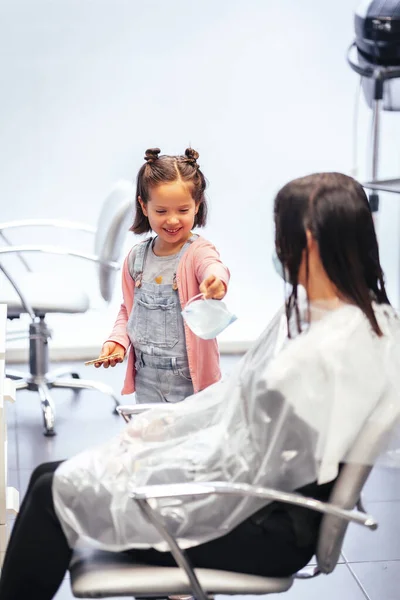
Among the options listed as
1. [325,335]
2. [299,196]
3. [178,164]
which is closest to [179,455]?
[325,335]

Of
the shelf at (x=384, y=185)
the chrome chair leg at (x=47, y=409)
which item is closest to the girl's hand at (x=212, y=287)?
the shelf at (x=384, y=185)

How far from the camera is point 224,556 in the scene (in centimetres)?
178

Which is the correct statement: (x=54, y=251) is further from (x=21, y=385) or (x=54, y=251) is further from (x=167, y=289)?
(x=167, y=289)

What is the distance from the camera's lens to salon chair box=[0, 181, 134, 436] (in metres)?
3.56

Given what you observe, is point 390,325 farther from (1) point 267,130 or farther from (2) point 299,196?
(1) point 267,130

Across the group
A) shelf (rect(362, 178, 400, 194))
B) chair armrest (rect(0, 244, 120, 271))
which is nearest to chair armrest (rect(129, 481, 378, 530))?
shelf (rect(362, 178, 400, 194))

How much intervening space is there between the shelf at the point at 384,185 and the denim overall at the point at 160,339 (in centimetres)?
119

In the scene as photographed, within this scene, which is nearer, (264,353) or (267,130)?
(264,353)

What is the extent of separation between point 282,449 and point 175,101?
2.87 m

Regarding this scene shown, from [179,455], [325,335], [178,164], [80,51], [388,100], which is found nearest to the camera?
[325,335]

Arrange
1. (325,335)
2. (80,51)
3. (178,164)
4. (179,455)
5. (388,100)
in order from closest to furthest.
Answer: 1. (325,335)
2. (179,455)
3. (178,164)
4. (388,100)
5. (80,51)

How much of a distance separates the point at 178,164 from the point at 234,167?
6.99ft

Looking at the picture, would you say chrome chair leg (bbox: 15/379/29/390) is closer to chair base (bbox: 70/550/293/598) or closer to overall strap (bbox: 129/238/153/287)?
overall strap (bbox: 129/238/153/287)

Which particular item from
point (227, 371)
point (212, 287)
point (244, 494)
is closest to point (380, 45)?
point (227, 371)
